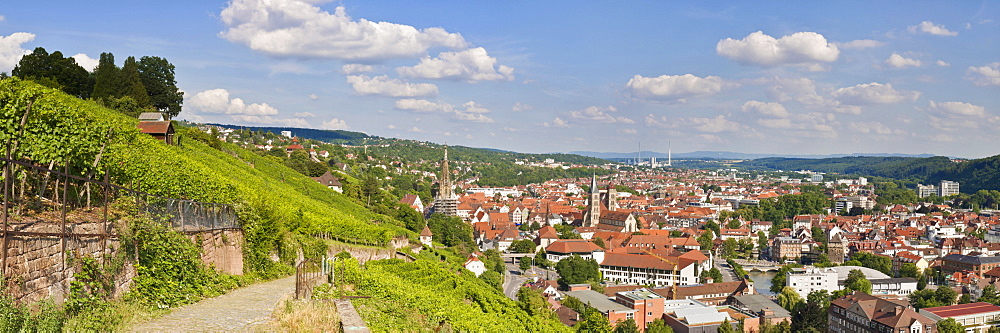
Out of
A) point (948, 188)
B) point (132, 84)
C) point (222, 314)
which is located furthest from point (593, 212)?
point (948, 188)

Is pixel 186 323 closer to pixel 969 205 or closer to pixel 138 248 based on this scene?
pixel 138 248

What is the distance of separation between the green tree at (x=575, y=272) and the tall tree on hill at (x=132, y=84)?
3132cm

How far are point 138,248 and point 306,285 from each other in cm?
201

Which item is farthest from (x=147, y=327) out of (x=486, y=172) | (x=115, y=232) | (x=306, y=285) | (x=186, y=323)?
(x=486, y=172)

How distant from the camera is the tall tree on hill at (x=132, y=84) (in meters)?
31.4

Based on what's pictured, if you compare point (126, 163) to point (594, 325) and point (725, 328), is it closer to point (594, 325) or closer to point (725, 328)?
point (594, 325)

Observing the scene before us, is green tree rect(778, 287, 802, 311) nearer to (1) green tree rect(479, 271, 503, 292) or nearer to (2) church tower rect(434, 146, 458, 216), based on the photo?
(1) green tree rect(479, 271, 503, 292)

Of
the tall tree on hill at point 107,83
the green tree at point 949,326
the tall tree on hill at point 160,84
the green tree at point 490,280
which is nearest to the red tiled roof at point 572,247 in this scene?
the green tree at point 949,326

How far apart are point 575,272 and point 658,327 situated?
13.5 meters

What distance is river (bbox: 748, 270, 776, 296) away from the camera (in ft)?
194

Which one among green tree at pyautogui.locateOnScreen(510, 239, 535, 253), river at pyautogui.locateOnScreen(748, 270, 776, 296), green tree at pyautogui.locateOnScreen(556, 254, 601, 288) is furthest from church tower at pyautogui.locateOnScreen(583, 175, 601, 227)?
green tree at pyautogui.locateOnScreen(556, 254, 601, 288)

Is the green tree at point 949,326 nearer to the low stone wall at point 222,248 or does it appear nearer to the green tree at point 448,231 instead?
the green tree at point 448,231

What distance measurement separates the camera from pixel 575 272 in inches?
2041

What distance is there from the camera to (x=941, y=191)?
162 meters
